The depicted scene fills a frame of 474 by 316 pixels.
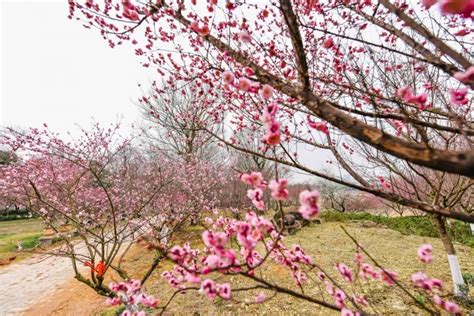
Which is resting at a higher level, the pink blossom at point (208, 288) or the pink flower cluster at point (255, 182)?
the pink flower cluster at point (255, 182)

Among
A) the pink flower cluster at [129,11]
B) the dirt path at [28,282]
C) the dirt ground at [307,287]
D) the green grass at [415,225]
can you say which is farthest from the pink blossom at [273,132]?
the green grass at [415,225]

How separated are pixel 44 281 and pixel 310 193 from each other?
1067 cm

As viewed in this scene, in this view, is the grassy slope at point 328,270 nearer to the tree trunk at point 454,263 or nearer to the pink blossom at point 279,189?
the tree trunk at point 454,263

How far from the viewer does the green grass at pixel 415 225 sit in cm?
1022

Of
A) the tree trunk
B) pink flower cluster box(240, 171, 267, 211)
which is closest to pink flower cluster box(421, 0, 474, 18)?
pink flower cluster box(240, 171, 267, 211)

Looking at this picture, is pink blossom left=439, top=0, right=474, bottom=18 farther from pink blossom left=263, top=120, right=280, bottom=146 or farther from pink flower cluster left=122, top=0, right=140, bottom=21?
pink flower cluster left=122, top=0, right=140, bottom=21

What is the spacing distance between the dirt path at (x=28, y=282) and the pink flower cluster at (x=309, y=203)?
22.5 ft

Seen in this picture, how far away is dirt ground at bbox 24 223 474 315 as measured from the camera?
4773 millimetres

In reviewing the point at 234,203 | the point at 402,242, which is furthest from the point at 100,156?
the point at 402,242

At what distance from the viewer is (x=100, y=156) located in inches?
343

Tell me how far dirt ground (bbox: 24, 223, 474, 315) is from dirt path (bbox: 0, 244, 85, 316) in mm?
→ 449

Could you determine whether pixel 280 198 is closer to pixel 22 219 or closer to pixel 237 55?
pixel 237 55

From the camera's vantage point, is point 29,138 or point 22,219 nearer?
point 29,138

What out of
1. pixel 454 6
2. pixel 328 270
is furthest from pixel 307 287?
pixel 454 6
